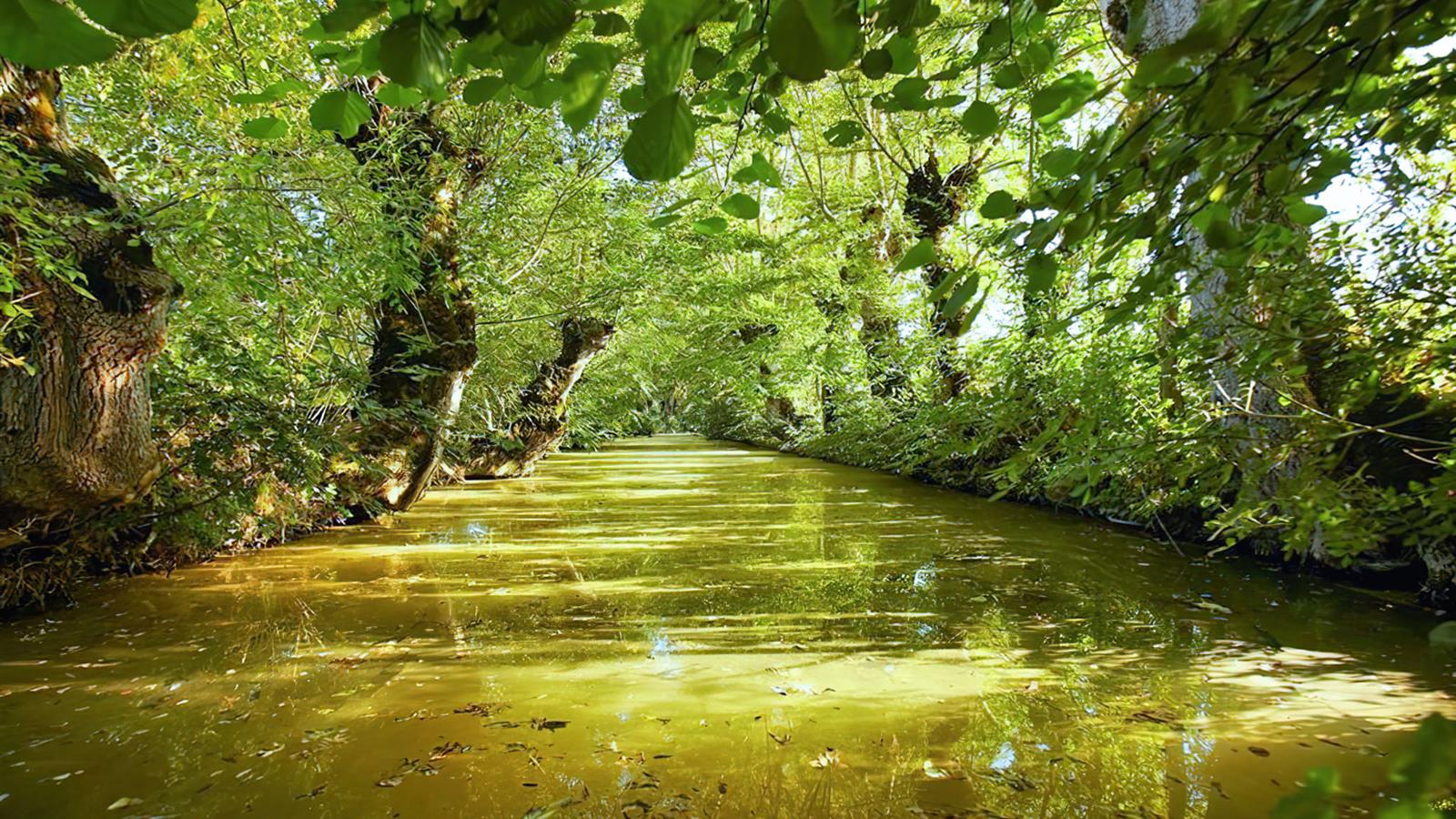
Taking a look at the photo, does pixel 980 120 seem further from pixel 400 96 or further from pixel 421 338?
pixel 421 338

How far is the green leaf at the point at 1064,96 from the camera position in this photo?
87cm

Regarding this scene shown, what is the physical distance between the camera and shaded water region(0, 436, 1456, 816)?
1889mm

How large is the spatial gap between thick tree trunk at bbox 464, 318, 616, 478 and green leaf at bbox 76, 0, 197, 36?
11122 millimetres

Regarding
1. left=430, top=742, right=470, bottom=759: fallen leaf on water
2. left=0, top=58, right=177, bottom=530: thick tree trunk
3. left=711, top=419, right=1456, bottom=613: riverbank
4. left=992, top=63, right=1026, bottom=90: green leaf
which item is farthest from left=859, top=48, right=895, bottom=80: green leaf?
left=0, top=58, right=177, bottom=530: thick tree trunk

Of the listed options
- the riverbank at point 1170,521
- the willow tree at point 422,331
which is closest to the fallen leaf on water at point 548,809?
the riverbank at point 1170,521

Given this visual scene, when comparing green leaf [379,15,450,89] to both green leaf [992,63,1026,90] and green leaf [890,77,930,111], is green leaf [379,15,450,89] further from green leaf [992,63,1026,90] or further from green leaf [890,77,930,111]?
green leaf [992,63,1026,90]

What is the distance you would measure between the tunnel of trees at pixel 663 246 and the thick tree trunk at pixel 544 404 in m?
0.09

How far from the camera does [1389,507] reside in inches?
93.0

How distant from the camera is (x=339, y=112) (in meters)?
0.84

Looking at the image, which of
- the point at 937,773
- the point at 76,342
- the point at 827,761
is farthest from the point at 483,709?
the point at 76,342

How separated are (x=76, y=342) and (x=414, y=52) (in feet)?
13.2

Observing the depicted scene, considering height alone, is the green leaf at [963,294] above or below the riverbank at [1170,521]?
above

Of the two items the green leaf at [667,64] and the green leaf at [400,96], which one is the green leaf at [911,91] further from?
the green leaf at [400,96]

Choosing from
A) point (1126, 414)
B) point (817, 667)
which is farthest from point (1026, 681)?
point (1126, 414)
